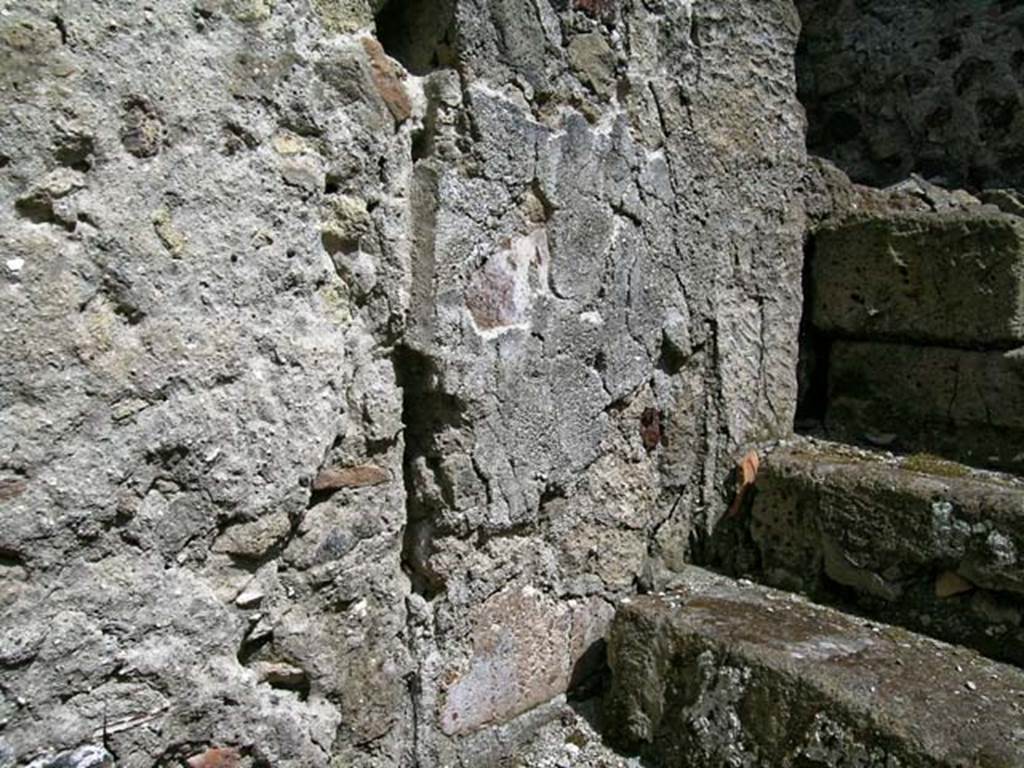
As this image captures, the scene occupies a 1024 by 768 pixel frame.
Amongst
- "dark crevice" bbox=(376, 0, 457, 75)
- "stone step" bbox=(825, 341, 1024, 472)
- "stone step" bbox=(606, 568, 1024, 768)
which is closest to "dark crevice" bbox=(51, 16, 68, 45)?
"dark crevice" bbox=(376, 0, 457, 75)

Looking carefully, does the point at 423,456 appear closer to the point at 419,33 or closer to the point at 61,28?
the point at 419,33

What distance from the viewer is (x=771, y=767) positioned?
1.52 m

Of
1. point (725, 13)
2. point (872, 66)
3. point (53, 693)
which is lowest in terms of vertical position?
point (53, 693)

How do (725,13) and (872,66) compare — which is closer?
(725,13)

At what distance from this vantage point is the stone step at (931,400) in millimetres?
2059

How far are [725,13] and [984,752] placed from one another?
1.54 meters

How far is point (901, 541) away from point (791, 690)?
44 centimetres

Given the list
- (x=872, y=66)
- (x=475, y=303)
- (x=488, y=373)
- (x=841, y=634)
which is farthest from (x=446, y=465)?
(x=872, y=66)

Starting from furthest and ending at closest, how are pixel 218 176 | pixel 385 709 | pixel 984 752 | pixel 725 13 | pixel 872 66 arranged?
pixel 872 66 < pixel 725 13 < pixel 385 709 < pixel 984 752 < pixel 218 176

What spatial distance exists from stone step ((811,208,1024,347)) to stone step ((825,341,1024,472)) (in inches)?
1.7

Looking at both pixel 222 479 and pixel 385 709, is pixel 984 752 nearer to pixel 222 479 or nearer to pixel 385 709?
pixel 385 709

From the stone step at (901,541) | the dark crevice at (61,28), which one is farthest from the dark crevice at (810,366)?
the dark crevice at (61,28)

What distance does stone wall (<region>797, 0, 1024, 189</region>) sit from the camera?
319 centimetres

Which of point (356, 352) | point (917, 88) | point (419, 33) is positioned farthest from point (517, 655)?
point (917, 88)
